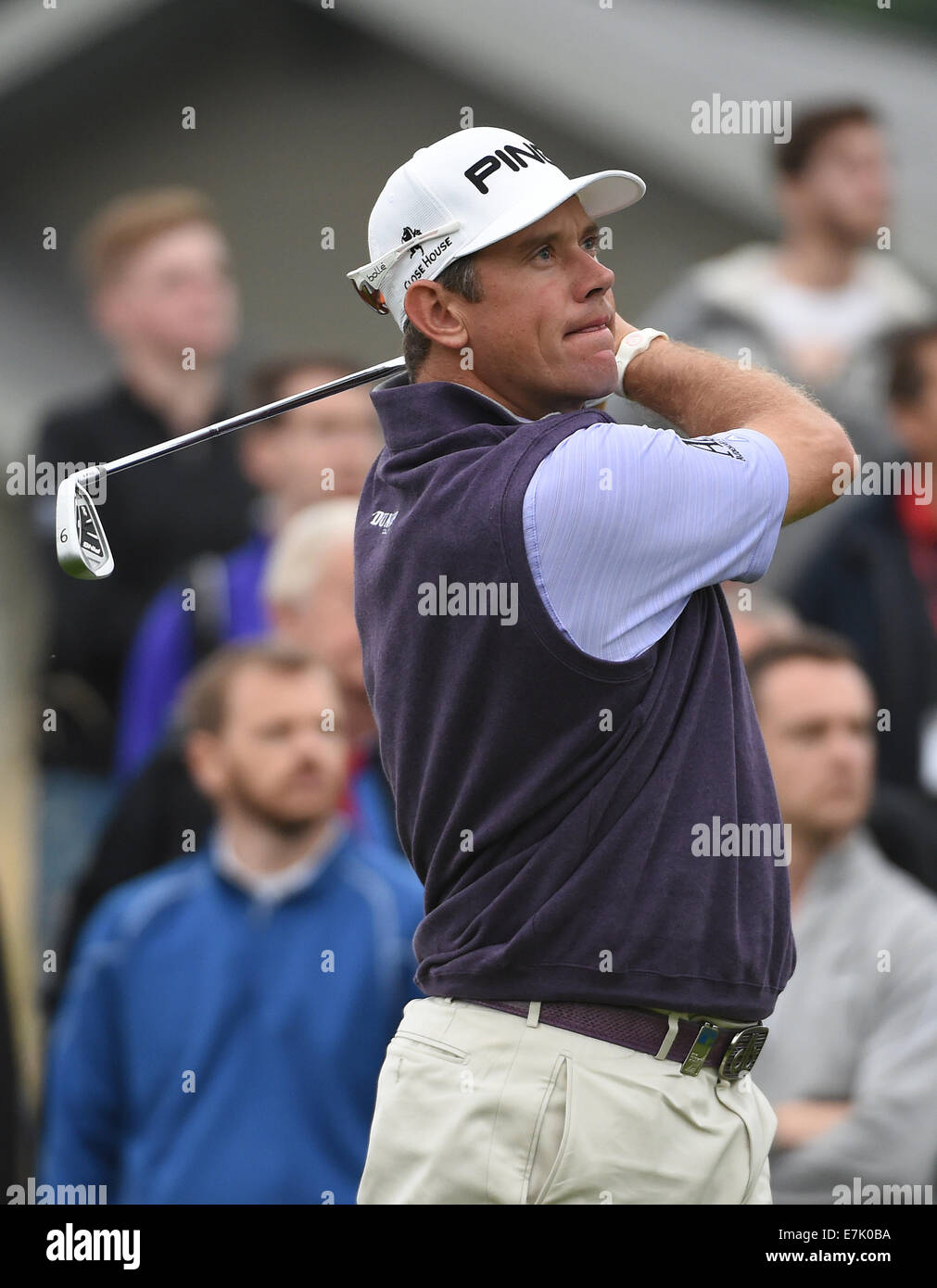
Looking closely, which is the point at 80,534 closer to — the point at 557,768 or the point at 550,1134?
the point at 557,768

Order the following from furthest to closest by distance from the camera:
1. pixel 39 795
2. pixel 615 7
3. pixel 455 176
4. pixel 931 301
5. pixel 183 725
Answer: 1. pixel 615 7
2. pixel 931 301
3. pixel 39 795
4. pixel 183 725
5. pixel 455 176

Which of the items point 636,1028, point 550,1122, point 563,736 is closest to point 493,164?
point 563,736

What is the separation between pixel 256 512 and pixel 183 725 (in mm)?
921

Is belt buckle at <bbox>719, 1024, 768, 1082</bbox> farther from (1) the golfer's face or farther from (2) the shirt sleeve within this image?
(1) the golfer's face

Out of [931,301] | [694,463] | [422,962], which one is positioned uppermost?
[931,301]

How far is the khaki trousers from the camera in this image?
2566mm

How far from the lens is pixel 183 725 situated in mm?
5176

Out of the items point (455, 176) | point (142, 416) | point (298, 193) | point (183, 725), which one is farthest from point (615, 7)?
point (455, 176)

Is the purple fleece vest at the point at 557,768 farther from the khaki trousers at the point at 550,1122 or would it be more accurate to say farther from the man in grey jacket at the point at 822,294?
the man in grey jacket at the point at 822,294

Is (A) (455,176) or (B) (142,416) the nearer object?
(A) (455,176)

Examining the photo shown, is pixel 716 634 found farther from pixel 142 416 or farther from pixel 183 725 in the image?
pixel 142 416

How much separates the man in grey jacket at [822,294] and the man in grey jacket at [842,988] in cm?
122
